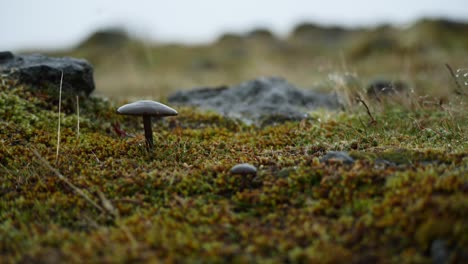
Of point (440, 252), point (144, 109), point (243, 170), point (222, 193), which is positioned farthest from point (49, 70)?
point (440, 252)

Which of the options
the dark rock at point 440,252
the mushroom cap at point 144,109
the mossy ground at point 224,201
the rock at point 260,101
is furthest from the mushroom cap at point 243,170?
the rock at point 260,101

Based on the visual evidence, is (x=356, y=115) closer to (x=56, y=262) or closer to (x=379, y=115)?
(x=379, y=115)

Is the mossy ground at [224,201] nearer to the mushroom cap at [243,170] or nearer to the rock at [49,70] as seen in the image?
the mushroom cap at [243,170]

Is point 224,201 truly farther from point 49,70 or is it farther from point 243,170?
point 49,70

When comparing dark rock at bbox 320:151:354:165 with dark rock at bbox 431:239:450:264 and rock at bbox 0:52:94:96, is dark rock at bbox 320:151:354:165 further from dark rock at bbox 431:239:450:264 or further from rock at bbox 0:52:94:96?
rock at bbox 0:52:94:96

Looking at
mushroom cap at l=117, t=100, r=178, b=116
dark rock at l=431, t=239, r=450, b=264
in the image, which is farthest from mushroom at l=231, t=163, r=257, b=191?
dark rock at l=431, t=239, r=450, b=264

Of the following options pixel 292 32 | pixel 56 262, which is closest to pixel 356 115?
pixel 56 262
